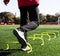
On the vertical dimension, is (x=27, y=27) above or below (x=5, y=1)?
below

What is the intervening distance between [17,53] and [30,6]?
3.27 feet

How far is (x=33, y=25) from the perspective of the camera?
18.1 ft

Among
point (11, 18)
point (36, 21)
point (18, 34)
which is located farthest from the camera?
point (11, 18)

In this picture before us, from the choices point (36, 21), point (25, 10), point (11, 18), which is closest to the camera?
point (36, 21)

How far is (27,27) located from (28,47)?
2.43ft

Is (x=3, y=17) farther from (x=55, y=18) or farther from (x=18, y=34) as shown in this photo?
(x=18, y=34)

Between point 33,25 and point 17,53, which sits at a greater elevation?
point 33,25

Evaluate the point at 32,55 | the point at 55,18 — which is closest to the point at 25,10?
the point at 32,55

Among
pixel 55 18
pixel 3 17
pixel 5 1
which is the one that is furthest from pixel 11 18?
pixel 5 1

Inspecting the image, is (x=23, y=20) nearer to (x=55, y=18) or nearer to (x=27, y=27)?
(x=27, y=27)

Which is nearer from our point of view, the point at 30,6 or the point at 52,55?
the point at 52,55

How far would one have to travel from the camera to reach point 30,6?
5914 mm

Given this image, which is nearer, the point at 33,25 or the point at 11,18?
the point at 33,25

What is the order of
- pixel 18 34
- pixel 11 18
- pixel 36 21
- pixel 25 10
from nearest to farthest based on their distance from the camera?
pixel 18 34, pixel 36 21, pixel 25 10, pixel 11 18
